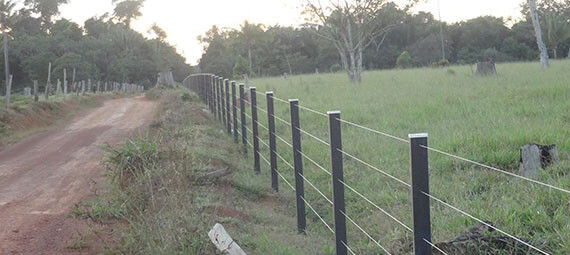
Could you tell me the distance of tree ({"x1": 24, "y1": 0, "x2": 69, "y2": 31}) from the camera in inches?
2722

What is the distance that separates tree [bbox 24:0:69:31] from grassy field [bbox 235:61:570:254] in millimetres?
60829

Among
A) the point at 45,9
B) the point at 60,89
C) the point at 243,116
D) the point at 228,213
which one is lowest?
the point at 228,213

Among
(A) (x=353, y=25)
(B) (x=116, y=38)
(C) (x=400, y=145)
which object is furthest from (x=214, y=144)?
(B) (x=116, y=38)

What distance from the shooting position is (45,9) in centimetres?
7031

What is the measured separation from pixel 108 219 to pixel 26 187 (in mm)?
2766

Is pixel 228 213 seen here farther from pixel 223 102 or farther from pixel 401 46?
pixel 401 46

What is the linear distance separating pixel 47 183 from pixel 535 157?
19.4 ft

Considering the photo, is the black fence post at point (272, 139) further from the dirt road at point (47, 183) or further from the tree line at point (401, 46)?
the tree line at point (401, 46)

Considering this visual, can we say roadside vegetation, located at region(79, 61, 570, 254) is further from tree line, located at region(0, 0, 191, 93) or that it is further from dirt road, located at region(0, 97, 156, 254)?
tree line, located at region(0, 0, 191, 93)

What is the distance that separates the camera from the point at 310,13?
30.9 metres

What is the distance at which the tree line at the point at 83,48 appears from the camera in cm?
4941

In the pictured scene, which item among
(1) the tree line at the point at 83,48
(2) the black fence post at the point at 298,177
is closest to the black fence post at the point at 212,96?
(2) the black fence post at the point at 298,177

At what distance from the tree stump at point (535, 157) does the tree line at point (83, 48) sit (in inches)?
1520

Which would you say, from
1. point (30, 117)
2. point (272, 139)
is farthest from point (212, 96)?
point (272, 139)
